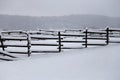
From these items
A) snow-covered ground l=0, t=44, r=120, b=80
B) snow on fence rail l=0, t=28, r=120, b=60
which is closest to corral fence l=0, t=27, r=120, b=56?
snow on fence rail l=0, t=28, r=120, b=60

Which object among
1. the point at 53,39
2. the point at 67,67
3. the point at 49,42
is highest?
the point at 53,39

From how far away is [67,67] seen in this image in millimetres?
9570

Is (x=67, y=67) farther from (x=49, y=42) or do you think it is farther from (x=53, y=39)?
(x=53, y=39)

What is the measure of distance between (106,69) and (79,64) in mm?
1265

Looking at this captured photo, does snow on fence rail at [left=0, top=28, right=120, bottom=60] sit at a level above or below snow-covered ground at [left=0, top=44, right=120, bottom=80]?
above

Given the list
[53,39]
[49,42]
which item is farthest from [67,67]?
[53,39]

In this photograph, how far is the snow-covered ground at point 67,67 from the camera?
8719 millimetres

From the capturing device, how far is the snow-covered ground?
872 centimetres

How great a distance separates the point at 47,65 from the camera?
9461 mm

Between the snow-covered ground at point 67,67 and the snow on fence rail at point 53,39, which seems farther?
the snow on fence rail at point 53,39

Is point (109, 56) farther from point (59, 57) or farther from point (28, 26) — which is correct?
point (28, 26)

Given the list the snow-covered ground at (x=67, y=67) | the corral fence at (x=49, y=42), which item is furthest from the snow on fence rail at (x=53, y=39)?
the snow-covered ground at (x=67, y=67)

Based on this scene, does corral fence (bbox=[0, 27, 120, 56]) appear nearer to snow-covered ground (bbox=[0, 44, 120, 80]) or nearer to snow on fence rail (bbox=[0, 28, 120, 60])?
snow on fence rail (bbox=[0, 28, 120, 60])

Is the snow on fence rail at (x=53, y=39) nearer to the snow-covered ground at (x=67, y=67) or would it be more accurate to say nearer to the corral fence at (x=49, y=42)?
the corral fence at (x=49, y=42)
